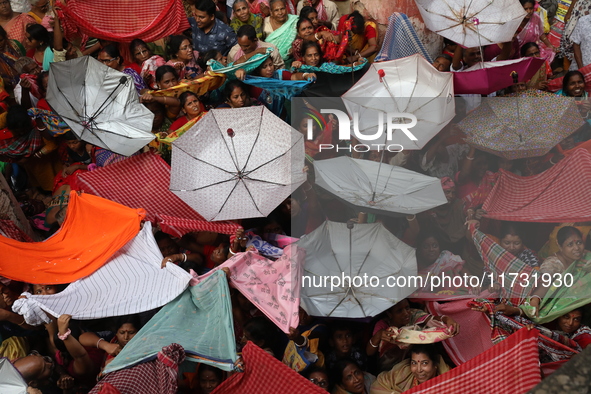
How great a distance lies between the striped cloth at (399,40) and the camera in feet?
25.2

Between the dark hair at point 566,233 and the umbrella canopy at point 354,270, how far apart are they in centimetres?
117

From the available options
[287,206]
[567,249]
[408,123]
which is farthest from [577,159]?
[287,206]

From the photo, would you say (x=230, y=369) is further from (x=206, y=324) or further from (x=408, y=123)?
(x=408, y=123)

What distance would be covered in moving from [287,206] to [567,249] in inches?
94.5

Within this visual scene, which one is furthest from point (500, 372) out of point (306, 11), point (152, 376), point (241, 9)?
point (241, 9)

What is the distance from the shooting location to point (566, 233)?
5863mm

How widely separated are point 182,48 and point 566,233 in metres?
4.30

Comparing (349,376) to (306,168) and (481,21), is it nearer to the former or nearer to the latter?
(306,168)

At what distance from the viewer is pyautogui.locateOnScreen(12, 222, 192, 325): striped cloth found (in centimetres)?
578

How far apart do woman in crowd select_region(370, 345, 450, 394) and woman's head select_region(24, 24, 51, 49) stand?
534cm

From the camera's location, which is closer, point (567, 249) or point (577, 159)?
point (567, 249)

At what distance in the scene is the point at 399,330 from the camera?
18.2ft

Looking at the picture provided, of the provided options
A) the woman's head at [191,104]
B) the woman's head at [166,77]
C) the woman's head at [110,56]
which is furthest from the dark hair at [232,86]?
the woman's head at [110,56]

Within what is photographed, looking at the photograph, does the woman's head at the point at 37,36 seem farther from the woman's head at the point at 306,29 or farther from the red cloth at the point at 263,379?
the red cloth at the point at 263,379
